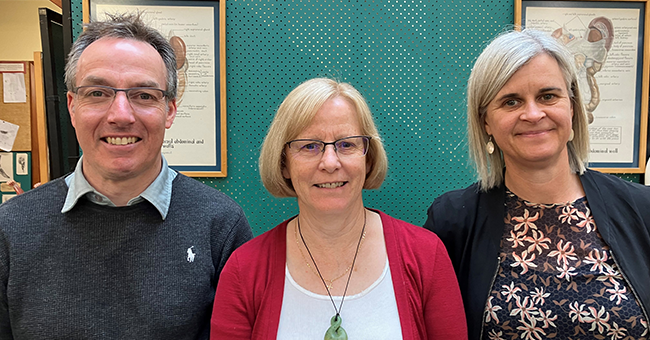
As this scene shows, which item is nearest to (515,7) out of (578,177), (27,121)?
(578,177)

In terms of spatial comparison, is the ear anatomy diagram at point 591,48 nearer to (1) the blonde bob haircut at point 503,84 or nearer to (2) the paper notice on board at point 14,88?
(1) the blonde bob haircut at point 503,84

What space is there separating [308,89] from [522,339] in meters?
0.98

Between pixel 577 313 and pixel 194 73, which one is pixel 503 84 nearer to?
pixel 577 313

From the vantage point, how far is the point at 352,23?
1732 millimetres

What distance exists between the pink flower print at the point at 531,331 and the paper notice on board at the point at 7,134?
116 inches

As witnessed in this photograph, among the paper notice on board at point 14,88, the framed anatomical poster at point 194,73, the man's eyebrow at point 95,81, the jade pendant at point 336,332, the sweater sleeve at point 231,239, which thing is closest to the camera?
the jade pendant at point 336,332

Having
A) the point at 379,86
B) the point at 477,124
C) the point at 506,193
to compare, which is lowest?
the point at 506,193

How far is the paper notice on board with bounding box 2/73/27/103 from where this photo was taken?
251cm

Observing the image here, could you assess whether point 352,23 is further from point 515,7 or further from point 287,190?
point 287,190

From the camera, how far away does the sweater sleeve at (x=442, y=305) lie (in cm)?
106

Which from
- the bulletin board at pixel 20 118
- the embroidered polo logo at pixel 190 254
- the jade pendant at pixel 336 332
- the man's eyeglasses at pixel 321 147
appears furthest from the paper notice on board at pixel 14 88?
the jade pendant at pixel 336 332

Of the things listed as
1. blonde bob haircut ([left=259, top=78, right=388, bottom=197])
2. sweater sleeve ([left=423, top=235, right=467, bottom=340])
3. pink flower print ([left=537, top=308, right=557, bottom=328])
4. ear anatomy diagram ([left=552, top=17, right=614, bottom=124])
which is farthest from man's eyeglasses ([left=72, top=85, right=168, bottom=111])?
ear anatomy diagram ([left=552, top=17, right=614, bottom=124])

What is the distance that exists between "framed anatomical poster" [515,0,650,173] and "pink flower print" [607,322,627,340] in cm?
102

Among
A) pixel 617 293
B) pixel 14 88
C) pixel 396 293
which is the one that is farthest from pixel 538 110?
pixel 14 88
